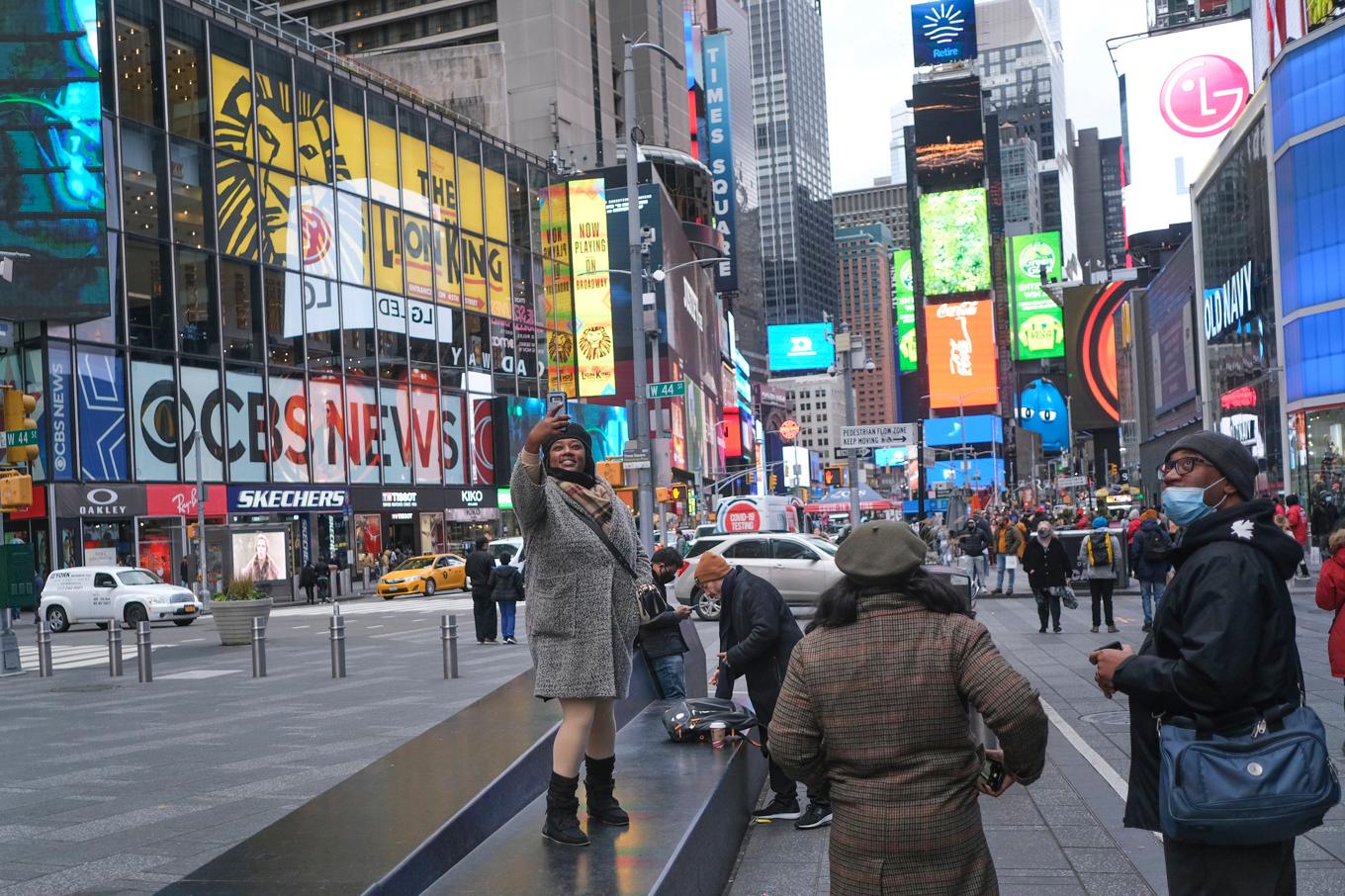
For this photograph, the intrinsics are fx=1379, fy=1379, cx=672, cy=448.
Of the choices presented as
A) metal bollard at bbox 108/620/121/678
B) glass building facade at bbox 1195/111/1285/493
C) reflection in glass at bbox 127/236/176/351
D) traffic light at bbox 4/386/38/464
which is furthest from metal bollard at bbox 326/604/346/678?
glass building facade at bbox 1195/111/1285/493

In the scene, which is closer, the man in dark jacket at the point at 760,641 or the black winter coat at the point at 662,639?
the man in dark jacket at the point at 760,641

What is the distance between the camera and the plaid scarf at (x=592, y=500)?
5914mm

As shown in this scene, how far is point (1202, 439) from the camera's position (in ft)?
13.5

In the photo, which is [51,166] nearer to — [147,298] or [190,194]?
[147,298]

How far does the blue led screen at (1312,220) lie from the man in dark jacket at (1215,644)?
5167cm

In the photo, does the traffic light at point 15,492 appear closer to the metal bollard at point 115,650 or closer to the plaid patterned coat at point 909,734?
the metal bollard at point 115,650

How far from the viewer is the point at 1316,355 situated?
5175cm

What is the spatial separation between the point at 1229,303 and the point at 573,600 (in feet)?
216

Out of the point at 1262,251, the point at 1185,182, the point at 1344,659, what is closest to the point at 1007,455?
the point at 1185,182

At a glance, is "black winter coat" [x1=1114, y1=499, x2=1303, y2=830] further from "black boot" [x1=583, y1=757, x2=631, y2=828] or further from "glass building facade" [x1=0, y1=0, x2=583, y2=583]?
"glass building facade" [x1=0, y1=0, x2=583, y2=583]

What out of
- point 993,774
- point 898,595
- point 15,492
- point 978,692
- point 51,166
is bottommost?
point 993,774

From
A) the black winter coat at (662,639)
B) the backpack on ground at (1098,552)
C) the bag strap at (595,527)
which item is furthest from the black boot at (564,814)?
the backpack on ground at (1098,552)

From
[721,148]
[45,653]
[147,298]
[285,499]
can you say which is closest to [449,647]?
[45,653]

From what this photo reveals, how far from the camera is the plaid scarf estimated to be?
233 inches
